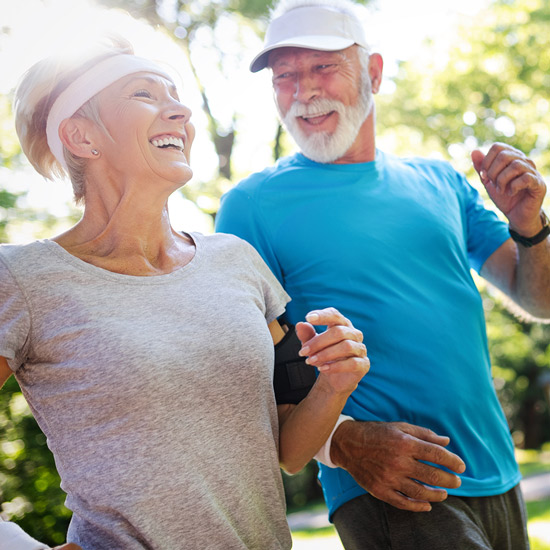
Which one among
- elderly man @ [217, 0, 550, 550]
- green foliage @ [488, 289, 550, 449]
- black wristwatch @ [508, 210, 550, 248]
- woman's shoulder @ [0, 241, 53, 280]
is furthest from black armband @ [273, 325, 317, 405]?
green foliage @ [488, 289, 550, 449]

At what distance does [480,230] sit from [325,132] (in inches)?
31.6

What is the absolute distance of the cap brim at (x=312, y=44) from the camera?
2678 millimetres

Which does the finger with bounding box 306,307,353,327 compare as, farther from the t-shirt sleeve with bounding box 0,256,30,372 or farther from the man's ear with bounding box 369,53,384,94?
the man's ear with bounding box 369,53,384,94

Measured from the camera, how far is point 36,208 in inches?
307

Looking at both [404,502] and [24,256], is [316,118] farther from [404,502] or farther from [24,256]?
[404,502]

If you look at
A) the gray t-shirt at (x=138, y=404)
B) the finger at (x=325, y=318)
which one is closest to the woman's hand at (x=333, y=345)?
the finger at (x=325, y=318)

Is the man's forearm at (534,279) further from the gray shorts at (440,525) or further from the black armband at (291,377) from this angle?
the black armband at (291,377)

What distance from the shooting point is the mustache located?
8.93 feet

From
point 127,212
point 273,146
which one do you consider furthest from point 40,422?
point 273,146

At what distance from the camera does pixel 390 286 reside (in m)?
2.44

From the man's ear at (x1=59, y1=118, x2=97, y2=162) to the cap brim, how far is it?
99 cm

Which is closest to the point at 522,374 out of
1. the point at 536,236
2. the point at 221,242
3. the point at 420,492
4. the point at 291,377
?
the point at 536,236

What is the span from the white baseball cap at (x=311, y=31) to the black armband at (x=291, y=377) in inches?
49.6

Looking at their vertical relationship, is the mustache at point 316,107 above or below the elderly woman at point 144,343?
above
